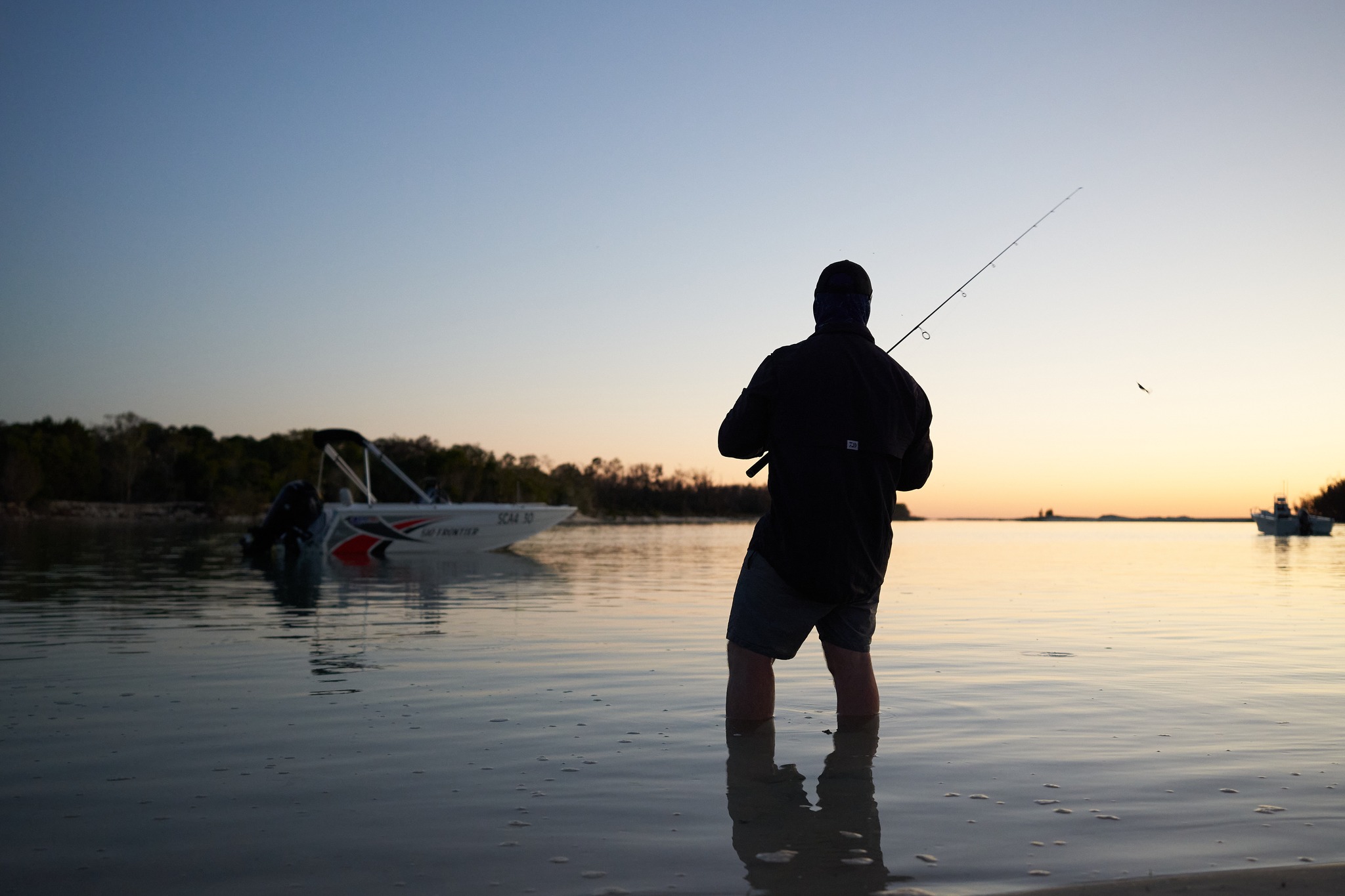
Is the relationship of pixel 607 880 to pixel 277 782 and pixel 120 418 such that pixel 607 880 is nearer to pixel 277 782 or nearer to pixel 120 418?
pixel 277 782

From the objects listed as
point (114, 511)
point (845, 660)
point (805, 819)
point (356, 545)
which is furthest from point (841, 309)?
point (114, 511)

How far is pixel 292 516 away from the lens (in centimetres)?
2411

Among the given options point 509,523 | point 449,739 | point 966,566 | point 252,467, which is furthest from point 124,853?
point 252,467

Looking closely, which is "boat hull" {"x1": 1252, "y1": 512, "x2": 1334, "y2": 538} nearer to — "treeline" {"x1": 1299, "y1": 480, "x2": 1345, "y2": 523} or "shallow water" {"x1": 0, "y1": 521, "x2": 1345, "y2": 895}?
"treeline" {"x1": 1299, "y1": 480, "x2": 1345, "y2": 523}

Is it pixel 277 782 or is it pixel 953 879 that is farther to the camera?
pixel 277 782

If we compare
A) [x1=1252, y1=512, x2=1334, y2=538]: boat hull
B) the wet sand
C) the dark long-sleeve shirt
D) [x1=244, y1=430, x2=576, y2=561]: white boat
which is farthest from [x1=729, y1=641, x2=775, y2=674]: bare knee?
[x1=1252, y1=512, x2=1334, y2=538]: boat hull

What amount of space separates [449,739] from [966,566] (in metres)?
18.9

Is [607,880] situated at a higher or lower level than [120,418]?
lower

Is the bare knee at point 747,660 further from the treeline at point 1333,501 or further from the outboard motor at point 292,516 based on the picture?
the treeline at point 1333,501

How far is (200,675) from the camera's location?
6.37m

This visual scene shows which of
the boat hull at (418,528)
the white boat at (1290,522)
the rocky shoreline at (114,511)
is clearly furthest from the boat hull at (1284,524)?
the rocky shoreline at (114,511)

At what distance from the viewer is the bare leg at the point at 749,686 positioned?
13.2ft

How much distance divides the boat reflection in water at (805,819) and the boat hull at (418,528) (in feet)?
68.4

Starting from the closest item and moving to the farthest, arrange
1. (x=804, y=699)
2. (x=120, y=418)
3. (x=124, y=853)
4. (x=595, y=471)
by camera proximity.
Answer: (x=124, y=853) → (x=804, y=699) → (x=120, y=418) → (x=595, y=471)
